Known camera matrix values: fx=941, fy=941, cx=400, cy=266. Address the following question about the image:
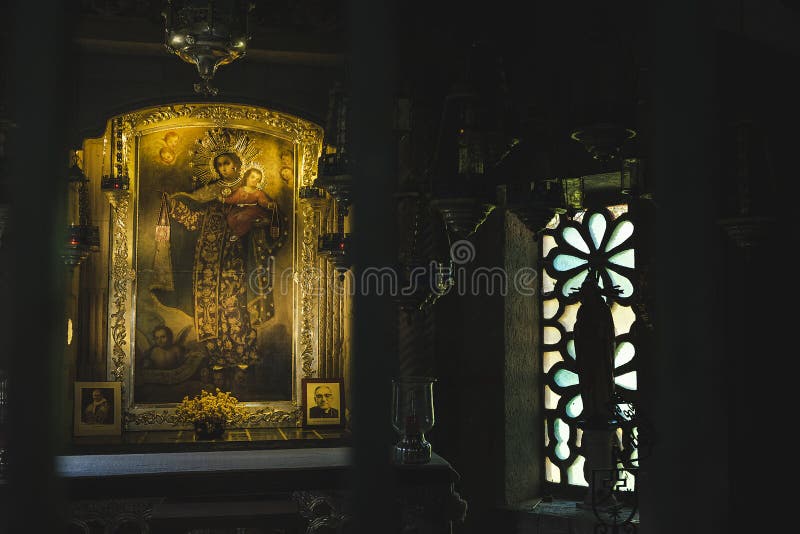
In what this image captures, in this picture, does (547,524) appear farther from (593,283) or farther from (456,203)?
(456,203)

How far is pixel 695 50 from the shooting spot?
2250 millimetres

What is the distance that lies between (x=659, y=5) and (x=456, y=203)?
1833 millimetres

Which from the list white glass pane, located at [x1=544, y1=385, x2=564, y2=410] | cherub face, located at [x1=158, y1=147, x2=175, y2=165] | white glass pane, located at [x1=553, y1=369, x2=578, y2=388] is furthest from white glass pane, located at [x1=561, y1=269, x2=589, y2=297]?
cherub face, located at [x1=158, y1=147, x2=175, y2=165]

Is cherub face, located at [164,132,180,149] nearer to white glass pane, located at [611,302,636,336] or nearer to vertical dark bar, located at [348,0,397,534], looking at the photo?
white glass pane, located at [611,302,636,336]

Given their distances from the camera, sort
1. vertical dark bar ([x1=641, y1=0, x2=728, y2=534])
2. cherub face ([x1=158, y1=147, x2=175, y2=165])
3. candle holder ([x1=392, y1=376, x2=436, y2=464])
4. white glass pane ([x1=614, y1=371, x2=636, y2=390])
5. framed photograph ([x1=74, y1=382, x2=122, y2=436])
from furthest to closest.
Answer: cherub face ([x1=158, y1=147, x2=175, y2=165]) → framed photograph ([x1=74, y1=382, x2=122, y2=436]) → white glass pane ([x1=614, y1=371, x2=636, y2=390]) → candle holder ([x1=392, y1=376, x2=436, y2=464]) → vertical dark bar ([x1=641, y1=0, x2=728, y2=534])

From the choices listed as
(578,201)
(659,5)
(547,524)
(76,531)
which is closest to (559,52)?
(578,201)

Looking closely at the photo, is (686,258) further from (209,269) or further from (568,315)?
(209,269)

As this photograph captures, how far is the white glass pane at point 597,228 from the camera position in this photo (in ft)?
25.6

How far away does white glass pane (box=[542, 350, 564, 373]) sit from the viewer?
8.02 meters

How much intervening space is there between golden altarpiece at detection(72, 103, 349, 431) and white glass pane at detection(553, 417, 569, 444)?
2.57 metres

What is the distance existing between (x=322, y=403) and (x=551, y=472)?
2603 millimetres

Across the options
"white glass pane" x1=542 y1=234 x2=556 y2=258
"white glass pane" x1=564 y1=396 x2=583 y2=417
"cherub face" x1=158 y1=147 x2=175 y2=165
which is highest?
"cherub face" x1=158 y1=147 x2=175 y2=165

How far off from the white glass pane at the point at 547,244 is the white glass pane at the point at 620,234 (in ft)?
1.75

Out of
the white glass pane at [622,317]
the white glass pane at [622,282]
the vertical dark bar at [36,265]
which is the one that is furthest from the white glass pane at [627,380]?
the vertical dark bar at [36,265]
